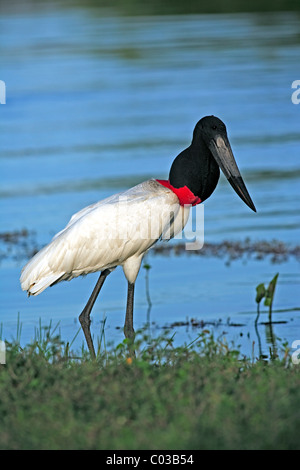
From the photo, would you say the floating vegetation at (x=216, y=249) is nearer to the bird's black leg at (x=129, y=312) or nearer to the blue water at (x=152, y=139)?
the blue water at (x=152, y=139)

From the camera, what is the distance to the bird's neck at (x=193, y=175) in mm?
5746

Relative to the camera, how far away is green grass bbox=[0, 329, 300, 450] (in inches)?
144

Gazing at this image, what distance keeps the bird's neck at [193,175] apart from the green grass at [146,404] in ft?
4.19

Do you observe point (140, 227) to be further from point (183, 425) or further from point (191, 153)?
point (183, 425)

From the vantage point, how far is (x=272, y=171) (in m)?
11.5

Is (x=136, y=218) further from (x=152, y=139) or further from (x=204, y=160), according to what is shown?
(x=152, y=139)

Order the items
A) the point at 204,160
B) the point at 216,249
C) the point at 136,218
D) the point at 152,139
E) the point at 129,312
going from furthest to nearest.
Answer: the point at 152,139 < the point at 216,249 < the point at 129,312 < the point at 204,160 < the point at 136,218

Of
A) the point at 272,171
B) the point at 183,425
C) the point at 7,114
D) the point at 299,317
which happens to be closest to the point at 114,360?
the point at 183,425

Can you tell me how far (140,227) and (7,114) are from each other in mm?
10101

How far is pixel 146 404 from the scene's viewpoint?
13.0ft

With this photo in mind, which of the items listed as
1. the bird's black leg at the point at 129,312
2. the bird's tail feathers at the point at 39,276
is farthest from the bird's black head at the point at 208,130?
the bird's tail feathers at the point at 39,276

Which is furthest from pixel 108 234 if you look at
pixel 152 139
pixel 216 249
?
pixel 152 139

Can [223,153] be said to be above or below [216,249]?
above

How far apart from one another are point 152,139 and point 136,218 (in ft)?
25.3
